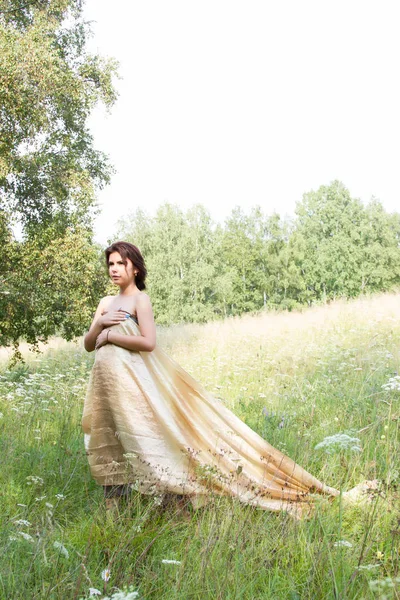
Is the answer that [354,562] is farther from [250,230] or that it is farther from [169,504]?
[250,230]

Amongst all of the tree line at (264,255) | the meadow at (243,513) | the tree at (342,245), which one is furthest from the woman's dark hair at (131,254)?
the tree at (342,245)

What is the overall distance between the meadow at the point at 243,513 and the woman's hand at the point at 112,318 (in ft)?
3.21

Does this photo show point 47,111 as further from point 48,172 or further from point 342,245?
point 342,245

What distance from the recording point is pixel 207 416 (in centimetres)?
421

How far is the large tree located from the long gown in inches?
280

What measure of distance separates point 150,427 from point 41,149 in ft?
36.5

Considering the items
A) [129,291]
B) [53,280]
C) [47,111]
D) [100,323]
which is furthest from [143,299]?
[47,111]

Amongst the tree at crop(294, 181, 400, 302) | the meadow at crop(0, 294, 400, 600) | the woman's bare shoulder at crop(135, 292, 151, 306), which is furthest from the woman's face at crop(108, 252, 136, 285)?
the tree at crop(294, 181, 400, 302)

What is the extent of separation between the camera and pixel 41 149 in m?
13.6

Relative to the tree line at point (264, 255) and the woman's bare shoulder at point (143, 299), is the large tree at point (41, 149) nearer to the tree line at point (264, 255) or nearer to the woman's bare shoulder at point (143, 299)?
the woman's bare shoulder at point (143, 299)

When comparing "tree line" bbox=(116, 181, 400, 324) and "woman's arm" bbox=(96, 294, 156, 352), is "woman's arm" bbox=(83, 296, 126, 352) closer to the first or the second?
"woman's arm" bbox=(96, 294, 156, 352)

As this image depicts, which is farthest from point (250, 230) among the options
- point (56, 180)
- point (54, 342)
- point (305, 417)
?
point (305, 417)

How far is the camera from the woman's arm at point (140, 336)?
12.5 ft

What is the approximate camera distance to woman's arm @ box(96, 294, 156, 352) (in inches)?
150
